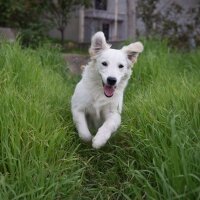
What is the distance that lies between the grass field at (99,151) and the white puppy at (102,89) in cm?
12

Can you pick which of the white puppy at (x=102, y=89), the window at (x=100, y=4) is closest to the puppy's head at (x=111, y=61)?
the white puppy at (x=102, y=89)

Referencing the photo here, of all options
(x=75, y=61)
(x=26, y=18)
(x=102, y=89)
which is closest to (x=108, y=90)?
(x=102, y=89)

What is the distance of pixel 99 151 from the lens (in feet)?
11.3

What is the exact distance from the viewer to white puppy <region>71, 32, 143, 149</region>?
135 inches

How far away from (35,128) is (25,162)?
1.19 feet

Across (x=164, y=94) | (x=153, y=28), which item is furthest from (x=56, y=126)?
(x=153, y=28)

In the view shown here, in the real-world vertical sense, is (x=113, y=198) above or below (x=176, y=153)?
below

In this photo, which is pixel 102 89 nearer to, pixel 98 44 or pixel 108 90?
pixel 108 90

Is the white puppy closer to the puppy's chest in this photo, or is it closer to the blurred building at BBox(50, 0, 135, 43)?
the puppy's chest

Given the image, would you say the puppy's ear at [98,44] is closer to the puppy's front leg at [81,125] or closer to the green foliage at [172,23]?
the puppy's front leg at [81,125]

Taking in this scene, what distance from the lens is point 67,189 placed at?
278 cm

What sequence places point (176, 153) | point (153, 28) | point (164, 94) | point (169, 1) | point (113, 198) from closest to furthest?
point (176, 153) < point (113, 198) < point (164, 94) < point (153, 28) < point (169, 1)

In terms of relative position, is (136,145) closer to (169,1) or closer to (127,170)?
(127,170)

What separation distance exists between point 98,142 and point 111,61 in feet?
2.19
